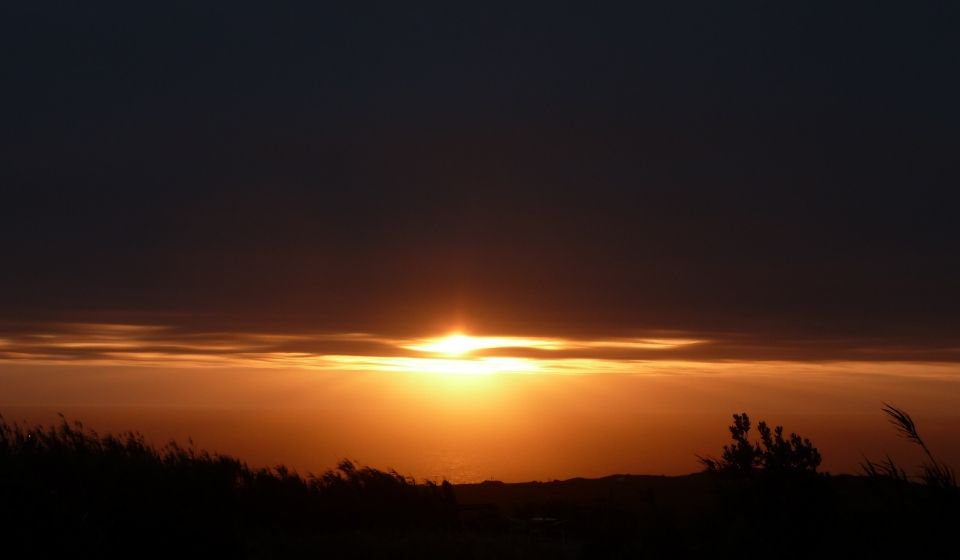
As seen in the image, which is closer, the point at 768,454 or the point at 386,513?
the point at 768,454

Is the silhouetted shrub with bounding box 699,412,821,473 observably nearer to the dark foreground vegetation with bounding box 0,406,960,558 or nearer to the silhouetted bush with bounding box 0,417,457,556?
the dark foreground vegetation with bounding box 0,406,960,558

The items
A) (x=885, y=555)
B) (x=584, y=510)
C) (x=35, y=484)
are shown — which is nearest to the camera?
(x=885, y=555)

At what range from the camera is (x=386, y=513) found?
58.6 feet

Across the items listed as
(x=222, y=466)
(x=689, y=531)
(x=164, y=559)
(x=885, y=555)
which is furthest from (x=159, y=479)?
(x=885, y=555)

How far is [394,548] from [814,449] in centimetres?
587

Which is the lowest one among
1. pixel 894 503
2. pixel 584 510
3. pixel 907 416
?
pixel 584 510

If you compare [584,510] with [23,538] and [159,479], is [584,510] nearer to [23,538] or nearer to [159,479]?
[159,479]

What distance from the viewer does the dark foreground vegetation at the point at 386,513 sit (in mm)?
10797

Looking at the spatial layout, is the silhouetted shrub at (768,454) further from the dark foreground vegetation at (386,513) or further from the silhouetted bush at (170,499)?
the silhouetted bush at (170,499)

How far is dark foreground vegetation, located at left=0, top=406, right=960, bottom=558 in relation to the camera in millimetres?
10797

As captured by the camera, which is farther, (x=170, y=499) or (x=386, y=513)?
(x=386, y=513)

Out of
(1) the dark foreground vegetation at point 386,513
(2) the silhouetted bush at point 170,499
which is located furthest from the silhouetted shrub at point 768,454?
(2) the silhouetted bush at point 170,499

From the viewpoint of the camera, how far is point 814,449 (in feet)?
42.0

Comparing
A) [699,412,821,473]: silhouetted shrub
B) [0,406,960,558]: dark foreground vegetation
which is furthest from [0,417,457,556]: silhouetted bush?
[699,412,821,473]: silhouetted shrub
